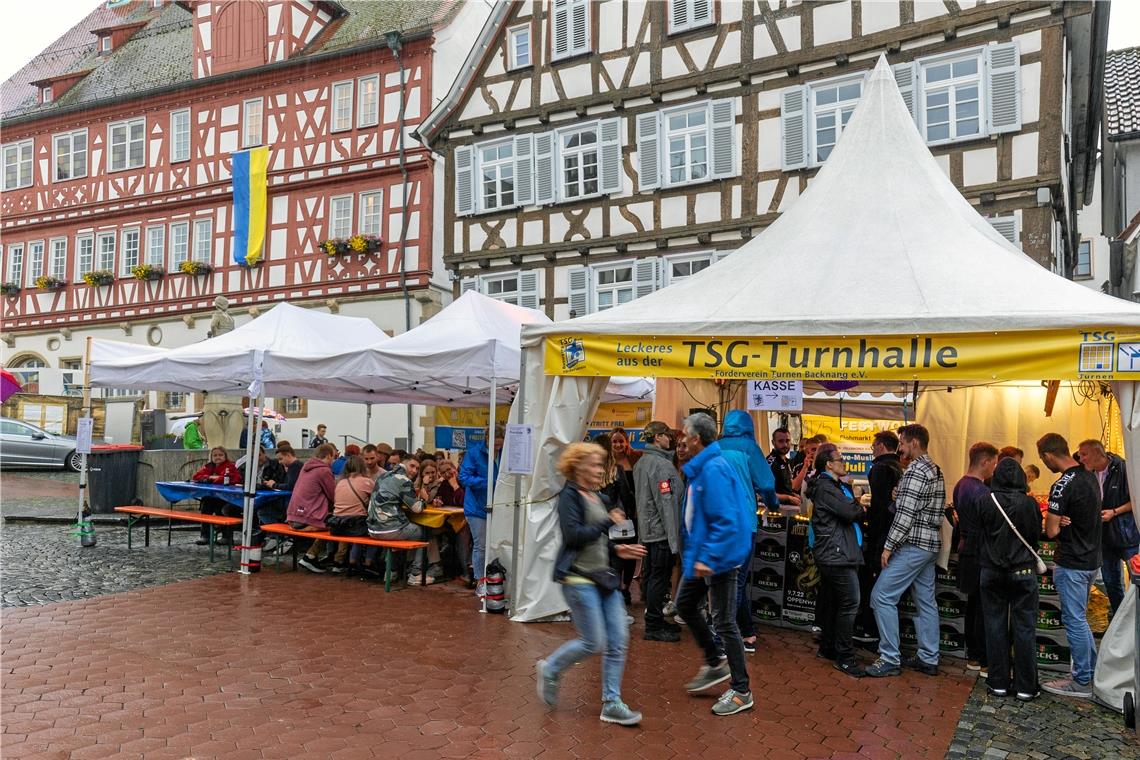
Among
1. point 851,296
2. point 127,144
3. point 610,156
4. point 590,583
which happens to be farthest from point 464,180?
point 590,583

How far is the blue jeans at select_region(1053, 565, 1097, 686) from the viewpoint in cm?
595

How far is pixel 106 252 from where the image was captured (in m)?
27.8

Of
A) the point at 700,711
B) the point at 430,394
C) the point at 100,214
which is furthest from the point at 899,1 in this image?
the point at 100,214

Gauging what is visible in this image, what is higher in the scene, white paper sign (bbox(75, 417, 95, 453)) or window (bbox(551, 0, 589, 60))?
window (bbox(551, 0, 589, 60))

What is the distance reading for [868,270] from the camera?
7059 mm

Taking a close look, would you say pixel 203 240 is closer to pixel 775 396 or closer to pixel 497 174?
pixel 497 174

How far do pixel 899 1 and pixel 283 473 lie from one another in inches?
522

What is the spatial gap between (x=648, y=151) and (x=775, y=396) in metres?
9.99

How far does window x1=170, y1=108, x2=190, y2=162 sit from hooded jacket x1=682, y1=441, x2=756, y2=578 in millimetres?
25648

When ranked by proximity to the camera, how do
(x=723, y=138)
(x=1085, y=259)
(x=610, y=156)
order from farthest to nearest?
(x=1085, y=259), (x=610, y=156), (x=723, y=138)

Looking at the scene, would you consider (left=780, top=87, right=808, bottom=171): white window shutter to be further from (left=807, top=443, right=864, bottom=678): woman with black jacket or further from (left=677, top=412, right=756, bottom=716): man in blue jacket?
(left=677, top=412, right=756, bottom=716): man in blue jacket

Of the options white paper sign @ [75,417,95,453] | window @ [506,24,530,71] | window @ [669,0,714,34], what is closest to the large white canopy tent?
white paper sign @ [75,417,95,453]

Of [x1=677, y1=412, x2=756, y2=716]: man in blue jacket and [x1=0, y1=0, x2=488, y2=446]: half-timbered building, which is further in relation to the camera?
[x1=0, y1=0, x2=488, y2=446]: half-timbered building

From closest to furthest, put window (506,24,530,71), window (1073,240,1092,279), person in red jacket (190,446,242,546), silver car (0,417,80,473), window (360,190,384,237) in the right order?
person in red jacket (190,446,242,546) → window (506,24,530,71) → silver car (0,417,80,473) → window (360,190,384,237) → window (1073,240,1092,279)
